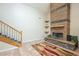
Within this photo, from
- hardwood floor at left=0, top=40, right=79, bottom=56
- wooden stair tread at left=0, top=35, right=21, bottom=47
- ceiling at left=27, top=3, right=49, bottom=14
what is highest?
ceiling at left=27, top=3, right=49, bottom=14

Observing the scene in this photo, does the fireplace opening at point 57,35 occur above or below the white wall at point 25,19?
below

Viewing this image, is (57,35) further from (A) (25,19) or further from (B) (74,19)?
(A) (25,19)

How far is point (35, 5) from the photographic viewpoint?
2.05m

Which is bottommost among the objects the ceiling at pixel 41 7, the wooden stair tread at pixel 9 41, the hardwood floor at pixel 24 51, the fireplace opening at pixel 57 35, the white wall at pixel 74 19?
the hardwood floor at pixel 24 51

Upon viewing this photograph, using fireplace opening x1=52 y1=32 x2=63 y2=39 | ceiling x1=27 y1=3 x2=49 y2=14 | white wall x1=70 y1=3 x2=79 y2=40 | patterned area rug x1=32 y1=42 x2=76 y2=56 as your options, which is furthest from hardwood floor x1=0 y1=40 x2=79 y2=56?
white wall x1=70 y1=3 x2=79 y2=40

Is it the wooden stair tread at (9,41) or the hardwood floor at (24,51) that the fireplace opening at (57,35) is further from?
the wooden stair tread at (9,41)

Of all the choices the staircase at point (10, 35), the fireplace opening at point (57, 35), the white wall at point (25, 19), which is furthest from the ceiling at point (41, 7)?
the staircase at point (10, 35)

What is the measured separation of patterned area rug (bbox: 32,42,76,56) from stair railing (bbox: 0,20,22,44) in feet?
1.00

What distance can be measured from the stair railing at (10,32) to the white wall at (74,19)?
2.82ft

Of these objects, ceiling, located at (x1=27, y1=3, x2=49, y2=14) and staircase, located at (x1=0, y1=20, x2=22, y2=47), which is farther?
ceiling, located at (x1=27, y1=3, x2=49, y2=14)

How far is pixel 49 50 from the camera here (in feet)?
6.70

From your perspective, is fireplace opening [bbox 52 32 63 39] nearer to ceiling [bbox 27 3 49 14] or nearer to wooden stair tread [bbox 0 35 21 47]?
ceiling [bbox 27 3 49 14]

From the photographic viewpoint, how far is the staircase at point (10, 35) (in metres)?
1.94

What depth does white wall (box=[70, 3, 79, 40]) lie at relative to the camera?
6.40ft
